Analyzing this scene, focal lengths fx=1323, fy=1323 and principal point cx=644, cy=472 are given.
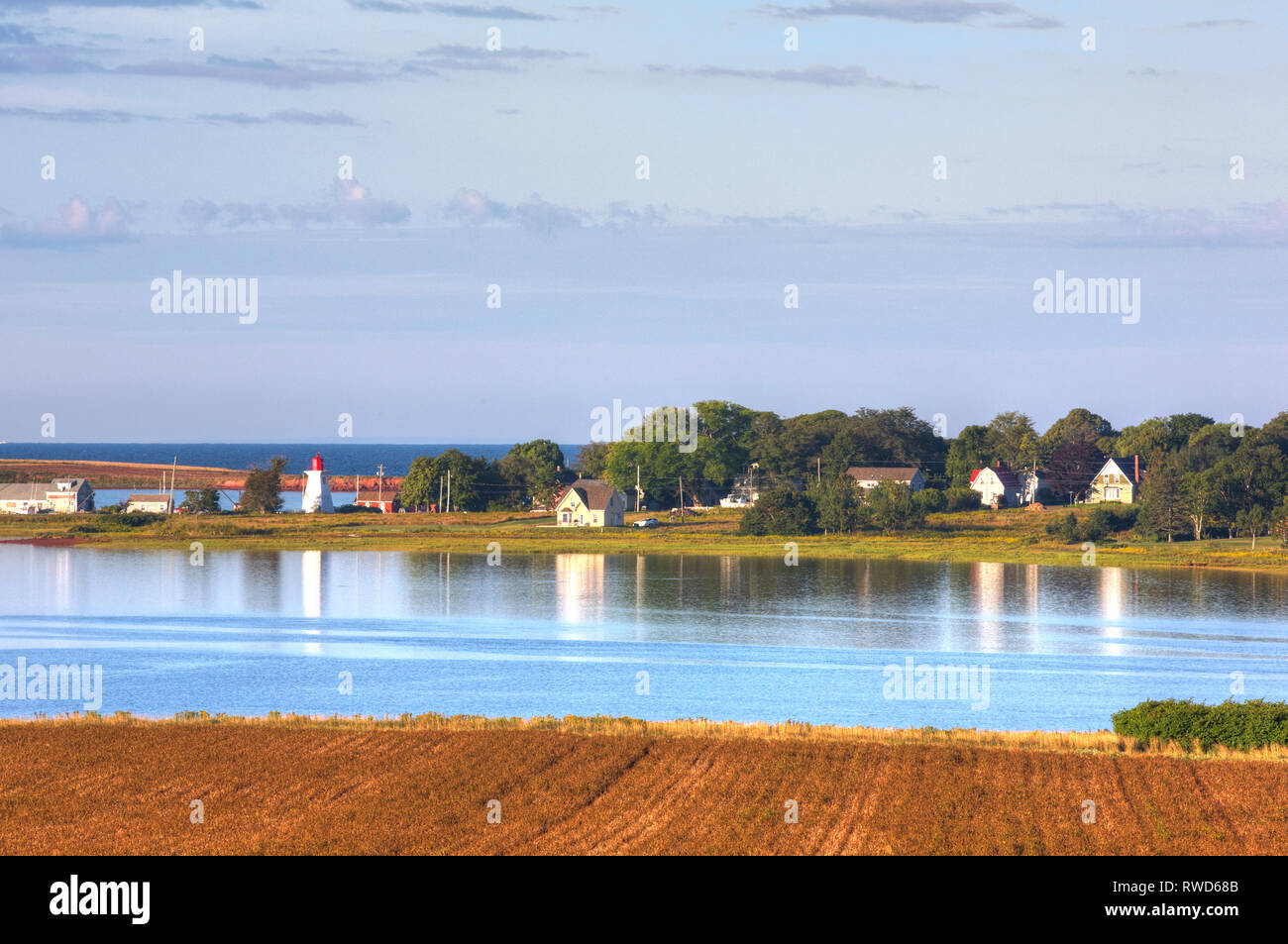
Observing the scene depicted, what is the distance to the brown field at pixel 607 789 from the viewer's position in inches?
778

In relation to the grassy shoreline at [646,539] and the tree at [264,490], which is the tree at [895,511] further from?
the tree at [264,490]

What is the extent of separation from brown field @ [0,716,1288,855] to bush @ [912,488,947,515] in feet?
236

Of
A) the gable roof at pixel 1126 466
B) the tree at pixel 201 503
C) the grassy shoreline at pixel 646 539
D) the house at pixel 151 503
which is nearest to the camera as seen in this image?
the grassy shoreline at pixel 646 539

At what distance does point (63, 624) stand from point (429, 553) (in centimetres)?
3626

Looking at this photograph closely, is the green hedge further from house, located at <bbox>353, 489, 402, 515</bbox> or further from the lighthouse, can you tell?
the lighthouse

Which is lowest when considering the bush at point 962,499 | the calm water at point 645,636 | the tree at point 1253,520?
the calm water at point 645,636

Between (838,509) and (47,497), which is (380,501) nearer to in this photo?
(47,497)

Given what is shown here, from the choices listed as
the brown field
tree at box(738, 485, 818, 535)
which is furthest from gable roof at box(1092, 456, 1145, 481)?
the brown field

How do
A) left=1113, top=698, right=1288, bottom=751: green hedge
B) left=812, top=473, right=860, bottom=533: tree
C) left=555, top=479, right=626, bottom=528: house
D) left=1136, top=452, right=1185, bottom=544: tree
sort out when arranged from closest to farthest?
left=1113, top=698, right=1288, bottom=751: green hedge < left=1136, top=452, right=1185, bottom=544: tree < left=812, top=473, right=860, bottom=533: tree < left=555, top=479, right=626, bottom=528: house

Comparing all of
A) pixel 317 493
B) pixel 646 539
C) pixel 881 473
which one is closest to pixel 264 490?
pixel 317 493

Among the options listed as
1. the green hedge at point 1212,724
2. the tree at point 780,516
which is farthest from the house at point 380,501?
the green hedge at point 1212,724

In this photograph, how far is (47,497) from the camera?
124625mm

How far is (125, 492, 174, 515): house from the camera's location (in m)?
116

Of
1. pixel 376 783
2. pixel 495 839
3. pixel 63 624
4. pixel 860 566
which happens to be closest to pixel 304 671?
pixel 63 624
